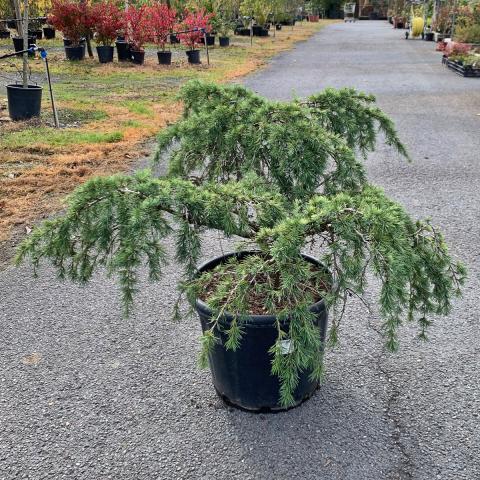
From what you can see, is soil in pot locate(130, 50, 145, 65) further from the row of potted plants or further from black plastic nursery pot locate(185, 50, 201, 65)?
black plastic nursery pot locate(185, 50, 201, 65)

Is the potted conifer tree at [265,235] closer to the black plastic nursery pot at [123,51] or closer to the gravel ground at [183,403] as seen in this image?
the gravel ground at [183,403]

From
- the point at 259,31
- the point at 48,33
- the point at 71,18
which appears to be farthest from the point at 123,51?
the point at 259,31

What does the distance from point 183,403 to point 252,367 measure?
471 millimetres

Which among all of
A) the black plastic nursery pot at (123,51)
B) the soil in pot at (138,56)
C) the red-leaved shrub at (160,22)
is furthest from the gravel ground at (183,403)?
the black plastic nursery pot at (123,51)

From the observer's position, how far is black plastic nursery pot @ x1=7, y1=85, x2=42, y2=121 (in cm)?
850

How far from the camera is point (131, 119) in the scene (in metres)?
9.02

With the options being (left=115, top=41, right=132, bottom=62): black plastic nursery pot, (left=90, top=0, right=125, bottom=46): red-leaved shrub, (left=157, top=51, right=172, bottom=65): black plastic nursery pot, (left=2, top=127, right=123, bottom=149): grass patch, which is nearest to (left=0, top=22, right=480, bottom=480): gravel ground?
(left=2, top=127, right=123, bottom=149): grass patch

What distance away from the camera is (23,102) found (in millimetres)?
8539

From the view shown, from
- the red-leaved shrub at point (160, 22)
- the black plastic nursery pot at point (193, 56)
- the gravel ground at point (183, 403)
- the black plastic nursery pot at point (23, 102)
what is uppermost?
the red-leaved shrub at point (160, 22)

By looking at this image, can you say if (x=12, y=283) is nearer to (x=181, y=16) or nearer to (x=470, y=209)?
(x=470, y=209)

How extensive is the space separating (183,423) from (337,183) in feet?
4.62

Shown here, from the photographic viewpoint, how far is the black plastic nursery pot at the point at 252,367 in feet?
8.19

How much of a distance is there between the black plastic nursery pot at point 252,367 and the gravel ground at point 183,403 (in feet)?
0.24

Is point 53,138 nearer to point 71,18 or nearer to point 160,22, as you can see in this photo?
point 71,18
